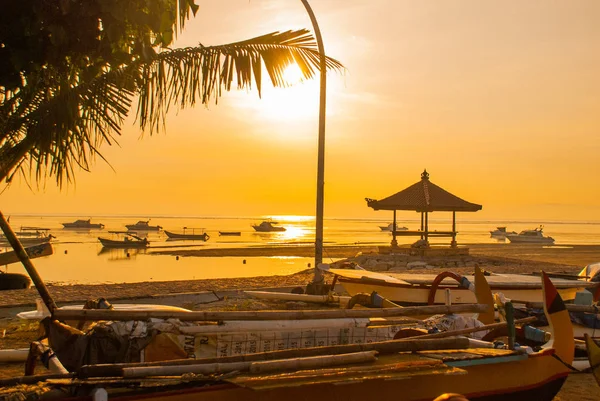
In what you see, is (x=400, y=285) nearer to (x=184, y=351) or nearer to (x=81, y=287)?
(x=184, y=351)

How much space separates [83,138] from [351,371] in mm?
3587

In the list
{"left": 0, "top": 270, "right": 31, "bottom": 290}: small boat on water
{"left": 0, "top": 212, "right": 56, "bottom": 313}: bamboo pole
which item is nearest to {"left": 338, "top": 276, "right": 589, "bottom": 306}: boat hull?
{"left": 0, "top": 212, "right": 56, "bottom": 313}: bamboo pole

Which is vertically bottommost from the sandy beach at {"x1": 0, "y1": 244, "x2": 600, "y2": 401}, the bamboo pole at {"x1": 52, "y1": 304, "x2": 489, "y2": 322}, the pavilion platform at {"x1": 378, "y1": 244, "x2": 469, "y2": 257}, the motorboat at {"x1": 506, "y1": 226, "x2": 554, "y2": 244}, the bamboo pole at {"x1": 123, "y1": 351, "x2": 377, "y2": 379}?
the sandy beach at {"x1": 0, "y1": 244, "x2": 600, "y2": 401}

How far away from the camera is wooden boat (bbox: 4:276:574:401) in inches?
187

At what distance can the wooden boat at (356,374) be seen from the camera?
4.74 m

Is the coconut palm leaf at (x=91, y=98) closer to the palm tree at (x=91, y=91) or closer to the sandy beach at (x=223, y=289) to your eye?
the palm tree at (x=91, y=91)

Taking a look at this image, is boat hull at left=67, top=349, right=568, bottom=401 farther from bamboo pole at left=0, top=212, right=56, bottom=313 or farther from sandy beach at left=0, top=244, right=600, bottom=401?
bamboo pole at left=0, top=212, right=56, bottom=313

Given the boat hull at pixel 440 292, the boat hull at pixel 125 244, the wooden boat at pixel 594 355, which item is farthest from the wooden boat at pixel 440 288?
the boat hull at pixel 125 244

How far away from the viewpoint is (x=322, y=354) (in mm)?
5566

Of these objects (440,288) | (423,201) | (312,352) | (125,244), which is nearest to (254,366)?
(312,352)

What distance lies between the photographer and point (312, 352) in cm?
554

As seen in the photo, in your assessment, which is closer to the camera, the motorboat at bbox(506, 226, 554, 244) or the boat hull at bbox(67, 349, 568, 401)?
the boat hull at bbox(67, 349, 568, 401)

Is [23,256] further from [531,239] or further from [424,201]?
[531,239]

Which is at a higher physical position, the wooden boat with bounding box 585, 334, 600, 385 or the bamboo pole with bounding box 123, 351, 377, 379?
the bamboo pole with bounding box 123, 351, 377, 379
